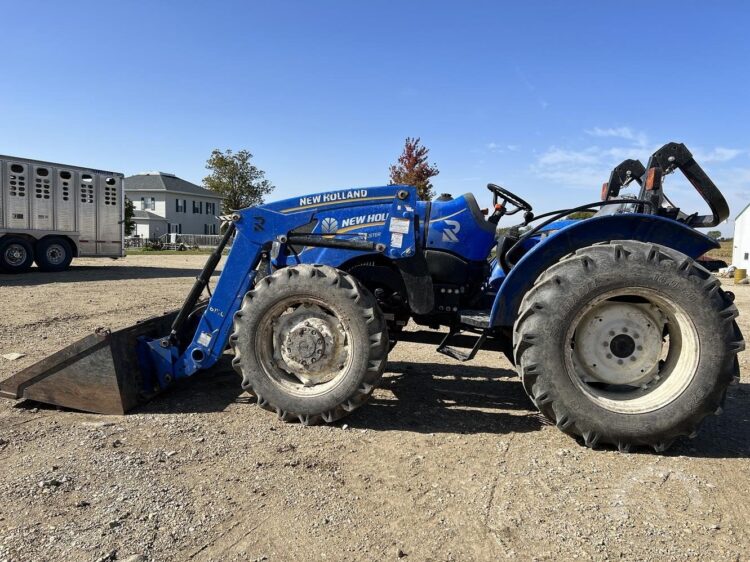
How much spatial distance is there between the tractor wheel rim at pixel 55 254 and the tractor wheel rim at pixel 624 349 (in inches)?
675

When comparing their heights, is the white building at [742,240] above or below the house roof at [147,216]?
below

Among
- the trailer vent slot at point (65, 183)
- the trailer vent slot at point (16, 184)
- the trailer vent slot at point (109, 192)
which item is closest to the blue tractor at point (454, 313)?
the trailer vent slot at point (16, 184)

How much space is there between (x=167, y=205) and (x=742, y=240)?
49.8 metres

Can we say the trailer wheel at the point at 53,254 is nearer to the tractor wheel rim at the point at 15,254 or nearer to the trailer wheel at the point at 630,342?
the tractor wheel rim at the point at 15,254

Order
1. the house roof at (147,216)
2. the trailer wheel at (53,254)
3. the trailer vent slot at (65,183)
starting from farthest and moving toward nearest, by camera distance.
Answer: the house roof at (147,216) < the trailer vent slot at (65,183) < the trailer wheel at (53,254)

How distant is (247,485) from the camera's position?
3.03 m

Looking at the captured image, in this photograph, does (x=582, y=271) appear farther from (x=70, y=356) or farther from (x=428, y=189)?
(x=428, y=189)

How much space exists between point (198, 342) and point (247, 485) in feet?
5.03

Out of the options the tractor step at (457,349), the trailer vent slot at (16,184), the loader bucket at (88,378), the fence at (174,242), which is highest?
the trailer vent slot at (16,184)

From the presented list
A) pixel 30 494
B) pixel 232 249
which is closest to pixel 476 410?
pixel 232 249

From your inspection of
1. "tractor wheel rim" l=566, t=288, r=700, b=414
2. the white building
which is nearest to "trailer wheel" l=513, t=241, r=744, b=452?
"tractor wheel rim" l=566, t=288, r=700, b=414

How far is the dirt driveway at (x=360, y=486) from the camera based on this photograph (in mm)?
2477

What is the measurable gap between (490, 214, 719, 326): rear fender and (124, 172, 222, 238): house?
52070 millimetres

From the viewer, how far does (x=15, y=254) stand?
Answer: 1577 centimetres
